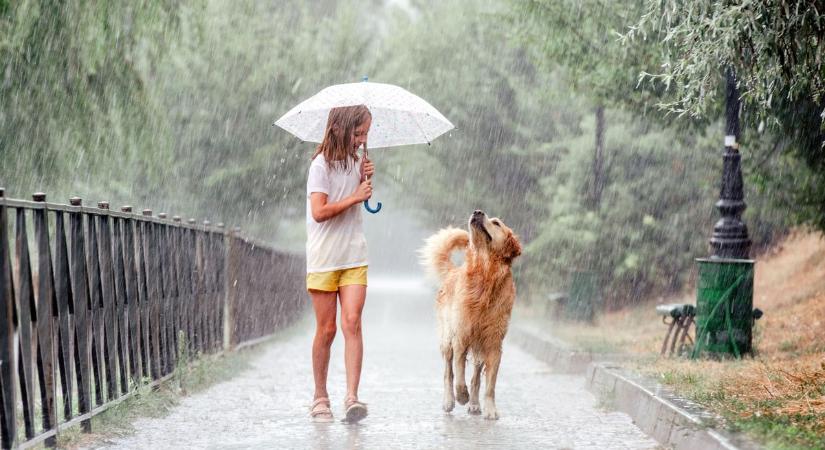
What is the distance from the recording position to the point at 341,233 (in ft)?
25.2

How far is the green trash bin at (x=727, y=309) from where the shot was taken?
10.6 meters

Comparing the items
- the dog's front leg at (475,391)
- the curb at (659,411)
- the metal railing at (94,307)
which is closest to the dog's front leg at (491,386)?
the dog's front leg at (475,391)

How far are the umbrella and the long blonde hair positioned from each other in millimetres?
65

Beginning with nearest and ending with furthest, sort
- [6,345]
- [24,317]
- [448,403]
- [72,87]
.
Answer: [6,345], [24,317], [448,403], [72,87]

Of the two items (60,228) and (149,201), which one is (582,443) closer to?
(60,228)

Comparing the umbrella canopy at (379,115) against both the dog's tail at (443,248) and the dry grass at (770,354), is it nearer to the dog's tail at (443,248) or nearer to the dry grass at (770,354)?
the dog's tail at (443,248)

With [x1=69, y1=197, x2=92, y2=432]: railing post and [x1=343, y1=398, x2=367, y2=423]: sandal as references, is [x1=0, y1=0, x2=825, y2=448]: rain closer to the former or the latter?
[x1=343, y1=398, x2=367, y2=423]: sandal

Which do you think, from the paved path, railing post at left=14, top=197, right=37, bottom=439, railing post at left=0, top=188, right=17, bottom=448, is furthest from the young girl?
railing post at left=0, top=188, right=17, bottom=448

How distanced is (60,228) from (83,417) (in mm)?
1199

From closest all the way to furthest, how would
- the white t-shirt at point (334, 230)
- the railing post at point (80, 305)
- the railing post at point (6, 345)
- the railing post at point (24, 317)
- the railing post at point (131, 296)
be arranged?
the railing post at point (6, 345) < the railing post at point (24, 317) < the railing post at point (80, 305) < the white t-shirt at point (334, 230) < the railing post at point (131, 296)

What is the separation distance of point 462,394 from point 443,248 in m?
1.18

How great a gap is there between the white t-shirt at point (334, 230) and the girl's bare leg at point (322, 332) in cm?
22

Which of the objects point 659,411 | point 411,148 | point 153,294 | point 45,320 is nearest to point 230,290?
point 153,294

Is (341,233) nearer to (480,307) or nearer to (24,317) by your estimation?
(480,307)
